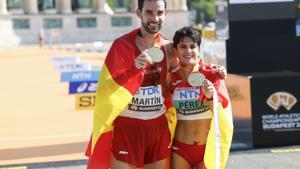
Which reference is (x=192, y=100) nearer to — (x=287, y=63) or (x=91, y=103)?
(x=287, y=63)

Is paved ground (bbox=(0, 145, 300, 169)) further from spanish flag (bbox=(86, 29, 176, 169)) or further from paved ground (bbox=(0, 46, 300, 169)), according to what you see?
spanish flag (bbox=(86, 29, 176, 169))

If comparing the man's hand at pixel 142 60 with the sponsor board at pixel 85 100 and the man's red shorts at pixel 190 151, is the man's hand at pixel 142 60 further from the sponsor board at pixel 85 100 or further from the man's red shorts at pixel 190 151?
the sponsor board at pixel 85 100

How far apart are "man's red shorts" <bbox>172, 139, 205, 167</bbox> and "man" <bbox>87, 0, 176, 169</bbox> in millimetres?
120

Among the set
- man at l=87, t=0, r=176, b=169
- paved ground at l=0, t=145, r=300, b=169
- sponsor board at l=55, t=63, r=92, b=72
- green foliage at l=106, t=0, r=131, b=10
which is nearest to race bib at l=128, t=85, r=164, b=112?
man at l=87, t=0, r=176, b=169

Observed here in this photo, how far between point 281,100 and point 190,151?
5.12 m

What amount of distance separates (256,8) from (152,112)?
6432mm

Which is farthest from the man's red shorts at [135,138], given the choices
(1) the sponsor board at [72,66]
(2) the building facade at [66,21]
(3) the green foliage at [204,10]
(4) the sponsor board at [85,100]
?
(3) the green foliage at [204,10]

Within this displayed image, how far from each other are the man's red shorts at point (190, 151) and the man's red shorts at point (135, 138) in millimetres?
203

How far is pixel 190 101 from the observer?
4945mm

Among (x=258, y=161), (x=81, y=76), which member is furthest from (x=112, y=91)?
(x=81, y=76)

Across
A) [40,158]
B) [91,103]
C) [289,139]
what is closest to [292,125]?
[289,139]

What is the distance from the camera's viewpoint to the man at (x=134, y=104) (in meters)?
4.64

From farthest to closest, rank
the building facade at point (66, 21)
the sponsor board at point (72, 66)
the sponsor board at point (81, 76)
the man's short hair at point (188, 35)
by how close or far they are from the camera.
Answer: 1. the building facade at point (66, 21)
2. the sponsor board at point (72, 66)
3. the sponsor board at point (81, 76)
4. the man's short hair at point (188, 35)

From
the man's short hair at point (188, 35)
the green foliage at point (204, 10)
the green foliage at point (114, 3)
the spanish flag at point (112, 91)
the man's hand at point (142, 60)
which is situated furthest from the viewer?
the green foliage at point (204, 10)
